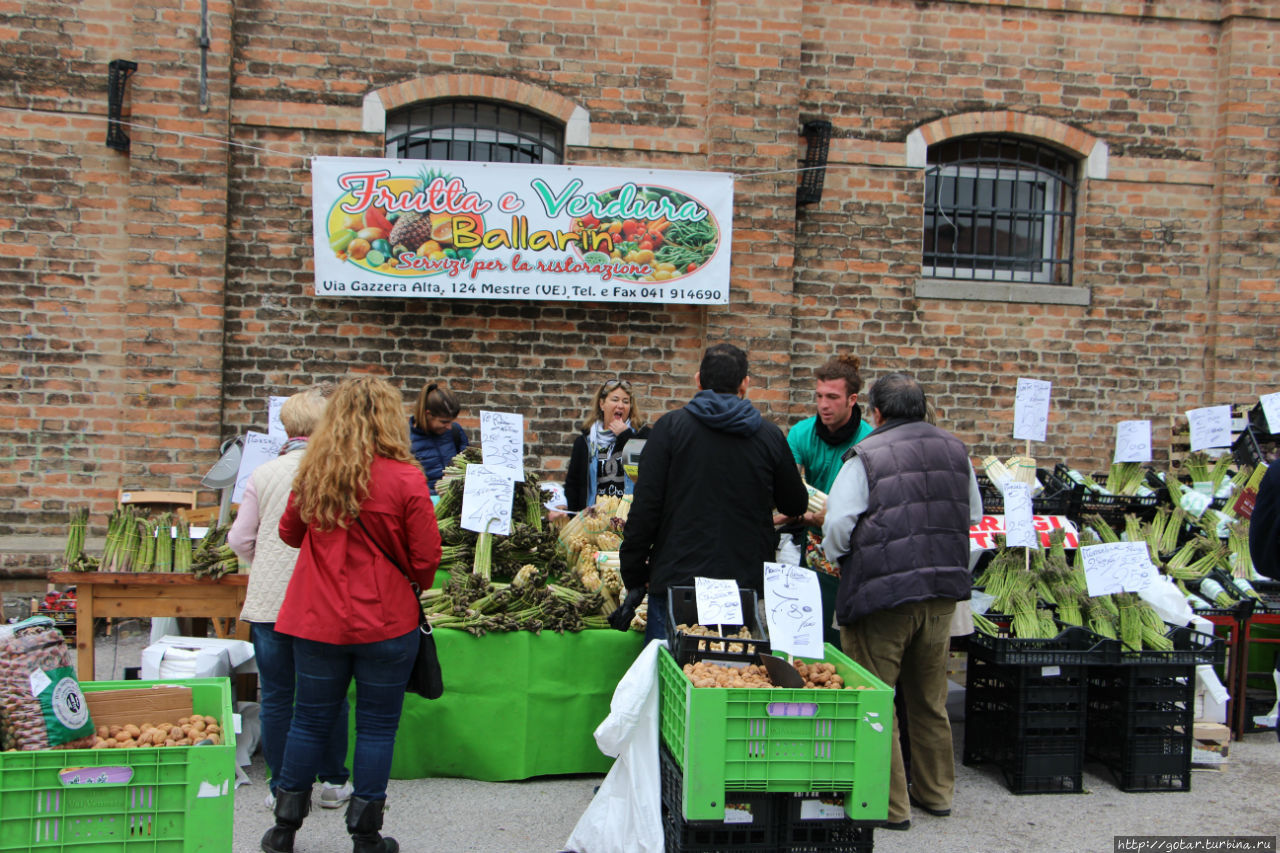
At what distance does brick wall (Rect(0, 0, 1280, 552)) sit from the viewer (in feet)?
26.3

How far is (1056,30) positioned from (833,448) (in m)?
5.71

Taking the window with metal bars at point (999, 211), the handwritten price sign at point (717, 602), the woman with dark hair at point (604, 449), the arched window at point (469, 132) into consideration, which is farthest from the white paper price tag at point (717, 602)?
the window with metal bars at point (999, 211)

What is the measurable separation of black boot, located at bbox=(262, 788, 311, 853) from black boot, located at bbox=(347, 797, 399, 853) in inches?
7.5

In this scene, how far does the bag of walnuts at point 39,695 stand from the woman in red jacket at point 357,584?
76cm

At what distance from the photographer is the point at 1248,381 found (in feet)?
30.6

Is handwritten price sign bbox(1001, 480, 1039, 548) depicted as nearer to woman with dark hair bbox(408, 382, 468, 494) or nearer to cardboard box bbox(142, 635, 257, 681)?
woman with dark hair bbox(408, 382, 468, 494)

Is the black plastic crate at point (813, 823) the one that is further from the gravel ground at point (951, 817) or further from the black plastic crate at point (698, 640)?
the gravel ground at point (951, 817)

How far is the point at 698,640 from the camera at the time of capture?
404cm

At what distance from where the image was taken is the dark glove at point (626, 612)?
5.05 metres

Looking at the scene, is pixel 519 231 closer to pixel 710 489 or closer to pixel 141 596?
pixel 141 596

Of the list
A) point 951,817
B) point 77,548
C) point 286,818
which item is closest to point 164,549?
point 77,548

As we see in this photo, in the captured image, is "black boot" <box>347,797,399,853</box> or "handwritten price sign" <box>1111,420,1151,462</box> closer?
"black boot" <box>347,797,399,853</box>

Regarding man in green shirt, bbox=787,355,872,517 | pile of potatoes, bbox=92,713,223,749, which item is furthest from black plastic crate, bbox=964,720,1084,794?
pile of potatoes, bbox=92,713,223,749

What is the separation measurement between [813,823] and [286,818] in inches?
81.1
